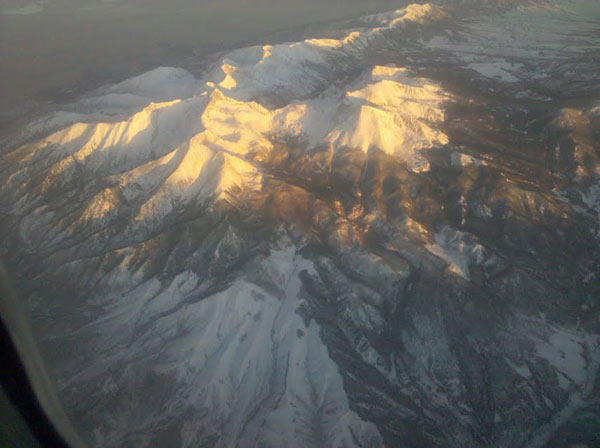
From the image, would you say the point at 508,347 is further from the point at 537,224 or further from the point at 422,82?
the point at 422,82

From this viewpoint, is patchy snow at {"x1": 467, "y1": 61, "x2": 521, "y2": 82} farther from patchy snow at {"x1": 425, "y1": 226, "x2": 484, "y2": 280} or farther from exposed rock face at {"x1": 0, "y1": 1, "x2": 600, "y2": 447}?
patchy snow at {"x1": 425, "y1": 226, "x2": 484, "y2": 280}

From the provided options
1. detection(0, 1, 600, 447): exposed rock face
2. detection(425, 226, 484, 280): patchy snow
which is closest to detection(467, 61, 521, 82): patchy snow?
detection(0, 1, 600, 447): exposed rock face

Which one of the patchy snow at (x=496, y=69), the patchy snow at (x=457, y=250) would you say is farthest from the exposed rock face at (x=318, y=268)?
the patchy snow at (x=496, y=69)

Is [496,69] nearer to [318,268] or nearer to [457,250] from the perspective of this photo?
[457,250]

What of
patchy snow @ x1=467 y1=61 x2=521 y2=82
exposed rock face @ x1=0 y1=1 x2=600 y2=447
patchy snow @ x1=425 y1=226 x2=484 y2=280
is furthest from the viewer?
patchy snow @ x1=467 y1=61 x2=521 y2=82

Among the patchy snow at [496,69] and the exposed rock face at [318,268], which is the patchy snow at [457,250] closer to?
the exposed rock face at [318,268]

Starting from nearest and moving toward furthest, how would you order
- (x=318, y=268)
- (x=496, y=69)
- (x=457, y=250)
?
(x=318, y=268) → (x=457, y=250) → (x=496, y=69)

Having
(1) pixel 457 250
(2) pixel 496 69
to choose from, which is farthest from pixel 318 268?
(2) pixel 496 69

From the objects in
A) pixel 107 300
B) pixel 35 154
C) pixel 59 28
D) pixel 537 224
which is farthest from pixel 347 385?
pixel 59 28
